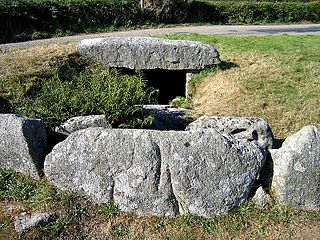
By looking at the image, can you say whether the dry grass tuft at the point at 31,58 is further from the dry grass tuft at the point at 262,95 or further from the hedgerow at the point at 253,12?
the hedgerow at the point at 253,12

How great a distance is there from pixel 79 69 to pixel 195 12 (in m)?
13.9

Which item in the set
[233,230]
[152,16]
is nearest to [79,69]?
[233,230]

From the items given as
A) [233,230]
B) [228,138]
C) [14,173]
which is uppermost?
[228,138]

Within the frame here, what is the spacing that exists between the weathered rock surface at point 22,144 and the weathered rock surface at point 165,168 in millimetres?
520

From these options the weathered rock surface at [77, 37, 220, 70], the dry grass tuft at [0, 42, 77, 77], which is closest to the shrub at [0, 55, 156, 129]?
the dry grass tuft at [0, 42, 77, 77]

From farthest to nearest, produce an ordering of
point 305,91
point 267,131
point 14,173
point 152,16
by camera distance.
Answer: point 152,16, point 305,91, point 267,131, point 14,173

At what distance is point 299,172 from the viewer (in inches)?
231

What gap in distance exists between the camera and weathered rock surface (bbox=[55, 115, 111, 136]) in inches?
261

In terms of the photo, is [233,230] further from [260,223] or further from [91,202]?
[91,202]

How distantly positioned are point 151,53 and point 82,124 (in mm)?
4732

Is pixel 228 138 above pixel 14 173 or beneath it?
above

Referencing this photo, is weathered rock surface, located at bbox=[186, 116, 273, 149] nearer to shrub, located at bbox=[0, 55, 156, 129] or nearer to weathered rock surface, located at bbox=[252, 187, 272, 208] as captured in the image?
weathered rock surface, located at bbox=[252, 187, 272, 208]

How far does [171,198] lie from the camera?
5961 mm

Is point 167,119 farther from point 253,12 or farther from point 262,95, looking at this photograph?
point 253,12
